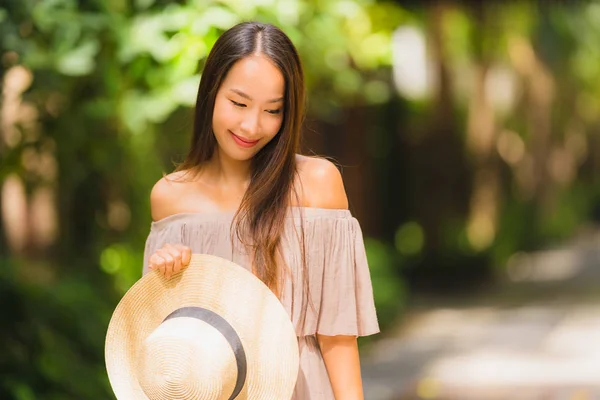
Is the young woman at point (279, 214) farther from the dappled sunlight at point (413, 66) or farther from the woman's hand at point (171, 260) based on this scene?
the dappled sunlight at point (413, 66)

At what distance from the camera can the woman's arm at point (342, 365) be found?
104 inches

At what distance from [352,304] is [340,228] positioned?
202 millimetres

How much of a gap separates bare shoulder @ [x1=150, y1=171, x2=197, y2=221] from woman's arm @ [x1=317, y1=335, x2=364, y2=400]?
0.54 meters

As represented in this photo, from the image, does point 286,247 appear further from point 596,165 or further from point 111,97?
point 596,165

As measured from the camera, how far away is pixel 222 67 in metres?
2.58

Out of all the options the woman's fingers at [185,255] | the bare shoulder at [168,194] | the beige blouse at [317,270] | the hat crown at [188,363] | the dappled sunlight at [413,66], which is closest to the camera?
the hat crown at [188,363]

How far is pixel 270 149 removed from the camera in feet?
8.76

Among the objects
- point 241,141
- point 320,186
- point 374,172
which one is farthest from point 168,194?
point 374,172

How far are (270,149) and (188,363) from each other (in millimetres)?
633

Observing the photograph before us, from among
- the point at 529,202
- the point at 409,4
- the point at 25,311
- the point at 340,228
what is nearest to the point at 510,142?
the point at 529,202

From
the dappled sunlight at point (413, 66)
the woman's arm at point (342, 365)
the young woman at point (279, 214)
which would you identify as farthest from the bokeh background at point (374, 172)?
the woman's arm at point (342, 365)

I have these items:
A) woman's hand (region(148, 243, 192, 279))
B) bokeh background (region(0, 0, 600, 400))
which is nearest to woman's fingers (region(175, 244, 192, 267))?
woman's hand (region(148, 243, 192, 279))

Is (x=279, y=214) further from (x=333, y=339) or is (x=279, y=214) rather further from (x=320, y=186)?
(x=333, y=339)

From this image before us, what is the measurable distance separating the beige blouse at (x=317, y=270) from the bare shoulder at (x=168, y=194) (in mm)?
88
